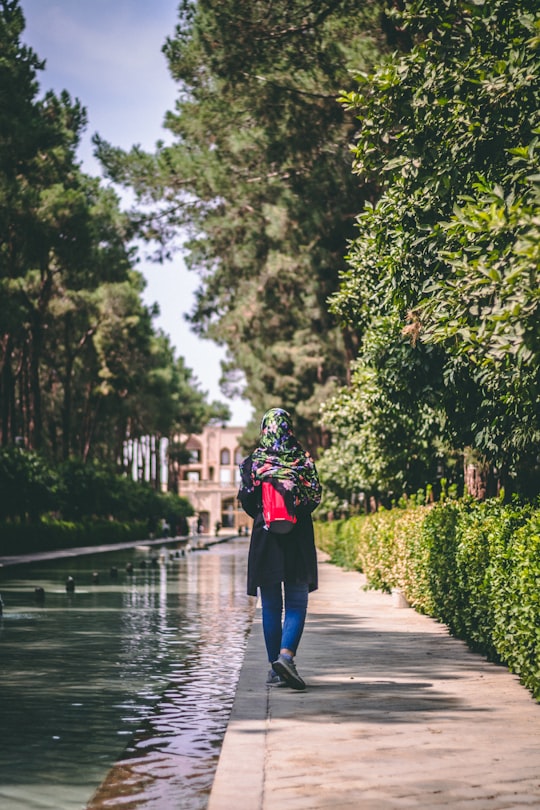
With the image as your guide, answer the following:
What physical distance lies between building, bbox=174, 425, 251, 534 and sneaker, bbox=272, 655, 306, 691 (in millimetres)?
116634

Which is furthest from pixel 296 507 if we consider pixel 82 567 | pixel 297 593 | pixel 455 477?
pixel 82 567

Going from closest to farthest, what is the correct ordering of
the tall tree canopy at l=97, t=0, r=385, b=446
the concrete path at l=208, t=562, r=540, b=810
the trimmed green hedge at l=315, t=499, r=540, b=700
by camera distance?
the concrete path at l=208, t=562, r=540, b=810 < the trimmed green hedge at l=315, t=499, r=540, b=700 < the tall tree canopy at l=97, t=0, r=385, b=446

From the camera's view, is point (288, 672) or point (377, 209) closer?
point (288, 672)

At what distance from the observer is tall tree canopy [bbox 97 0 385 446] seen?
1844 cm

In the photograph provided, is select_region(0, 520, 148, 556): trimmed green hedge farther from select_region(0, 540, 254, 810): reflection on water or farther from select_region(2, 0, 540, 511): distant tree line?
select_region(0, 540, 254, 810): reflection on water

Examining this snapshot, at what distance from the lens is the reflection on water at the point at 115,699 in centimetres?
559

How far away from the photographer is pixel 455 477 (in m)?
21.6

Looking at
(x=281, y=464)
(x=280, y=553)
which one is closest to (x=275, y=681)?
(x=280, y=553)

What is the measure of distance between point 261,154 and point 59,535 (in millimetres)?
25470

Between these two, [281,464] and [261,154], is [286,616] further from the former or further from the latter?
[261,154]

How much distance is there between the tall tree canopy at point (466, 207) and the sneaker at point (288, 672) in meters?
2.41

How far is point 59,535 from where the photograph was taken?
4525 cm

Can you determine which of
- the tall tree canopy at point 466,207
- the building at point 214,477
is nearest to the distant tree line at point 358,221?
the tall tree canopy at point 466,207

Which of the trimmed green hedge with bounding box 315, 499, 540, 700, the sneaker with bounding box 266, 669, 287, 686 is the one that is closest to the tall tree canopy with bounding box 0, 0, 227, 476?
the trimmed green hedge with bounding box 315, 499, 540, 700
